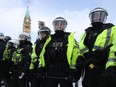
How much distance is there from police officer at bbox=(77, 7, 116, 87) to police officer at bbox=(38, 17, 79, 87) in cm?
62

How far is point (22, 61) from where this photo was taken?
9133mm

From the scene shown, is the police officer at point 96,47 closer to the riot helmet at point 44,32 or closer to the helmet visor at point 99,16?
the helmet visor at point 99,16

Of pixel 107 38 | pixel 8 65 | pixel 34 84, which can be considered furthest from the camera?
pixel 8 65

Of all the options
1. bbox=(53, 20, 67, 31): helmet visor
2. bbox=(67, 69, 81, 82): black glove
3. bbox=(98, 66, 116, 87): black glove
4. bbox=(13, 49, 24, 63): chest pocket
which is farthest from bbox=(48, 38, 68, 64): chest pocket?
bbox=(13, 49, 24, 63): chest pocket

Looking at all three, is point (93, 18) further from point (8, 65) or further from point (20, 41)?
point (8, 65)

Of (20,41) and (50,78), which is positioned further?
(20,41)

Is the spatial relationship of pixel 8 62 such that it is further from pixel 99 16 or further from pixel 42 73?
pixel 99 16

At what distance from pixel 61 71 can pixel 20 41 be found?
3.07 m

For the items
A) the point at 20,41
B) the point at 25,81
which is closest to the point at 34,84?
the point at 25,81

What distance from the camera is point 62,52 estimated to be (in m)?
6.75

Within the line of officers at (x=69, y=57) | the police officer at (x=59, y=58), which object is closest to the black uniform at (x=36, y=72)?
the line of officers at (x=69, y=57)

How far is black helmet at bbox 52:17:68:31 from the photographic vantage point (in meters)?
7.08

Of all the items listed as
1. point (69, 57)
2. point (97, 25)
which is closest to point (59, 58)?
point (69, 57)

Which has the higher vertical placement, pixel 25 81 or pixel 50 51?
pixel 50 51
